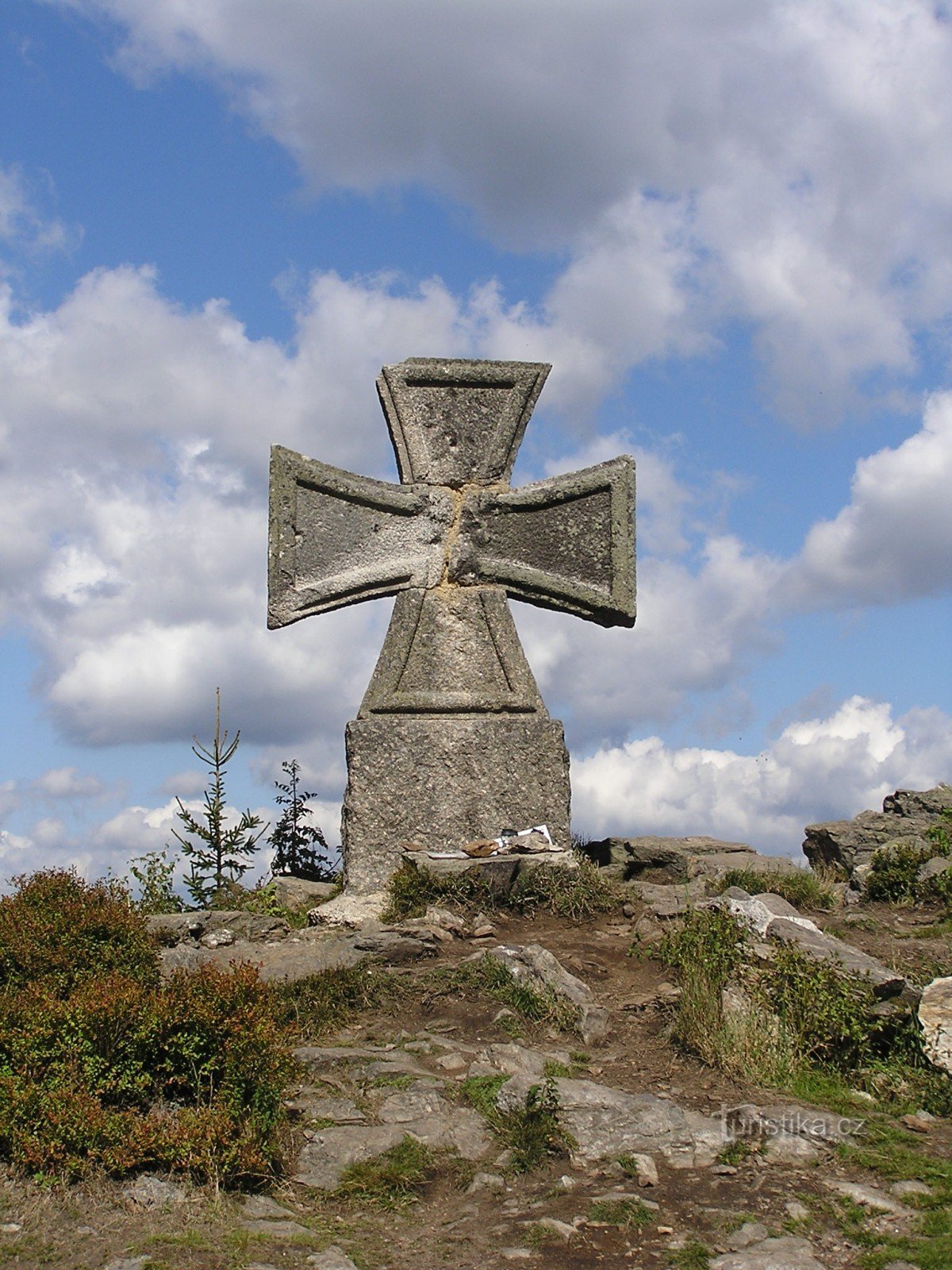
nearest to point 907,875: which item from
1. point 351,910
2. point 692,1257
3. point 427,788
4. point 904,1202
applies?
point 427,788

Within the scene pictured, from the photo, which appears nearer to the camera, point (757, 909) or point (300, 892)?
point (757, 909)

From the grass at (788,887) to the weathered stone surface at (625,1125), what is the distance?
3427mm

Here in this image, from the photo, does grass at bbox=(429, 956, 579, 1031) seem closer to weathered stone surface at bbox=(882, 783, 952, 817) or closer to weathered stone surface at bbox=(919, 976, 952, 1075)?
weathered stone surface at bbox=(919, 976, 952, 1075)

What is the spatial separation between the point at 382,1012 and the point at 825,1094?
2146mm

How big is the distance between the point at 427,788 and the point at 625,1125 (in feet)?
12.3

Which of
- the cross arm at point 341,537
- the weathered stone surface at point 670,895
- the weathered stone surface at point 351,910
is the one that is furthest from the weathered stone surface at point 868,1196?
the cross arm at point 341,537

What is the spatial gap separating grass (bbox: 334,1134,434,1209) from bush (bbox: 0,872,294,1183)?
31 centimetres

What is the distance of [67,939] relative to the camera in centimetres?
612

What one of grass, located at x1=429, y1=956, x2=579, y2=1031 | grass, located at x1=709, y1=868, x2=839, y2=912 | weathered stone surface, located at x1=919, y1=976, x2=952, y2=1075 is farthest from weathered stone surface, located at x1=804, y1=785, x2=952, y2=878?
grass, located at x1=429, y1=956, x2=579, y2=1031

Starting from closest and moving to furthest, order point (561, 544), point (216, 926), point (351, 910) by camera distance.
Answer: point (216, 926) < point (351, 910) < point (561, 544)

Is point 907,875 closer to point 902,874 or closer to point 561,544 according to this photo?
point 902,874

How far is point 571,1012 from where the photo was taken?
20.0 feet

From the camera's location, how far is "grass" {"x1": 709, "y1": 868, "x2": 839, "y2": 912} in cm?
884

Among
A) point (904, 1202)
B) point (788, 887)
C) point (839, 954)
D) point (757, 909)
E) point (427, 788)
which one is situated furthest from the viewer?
point (788, 887)
